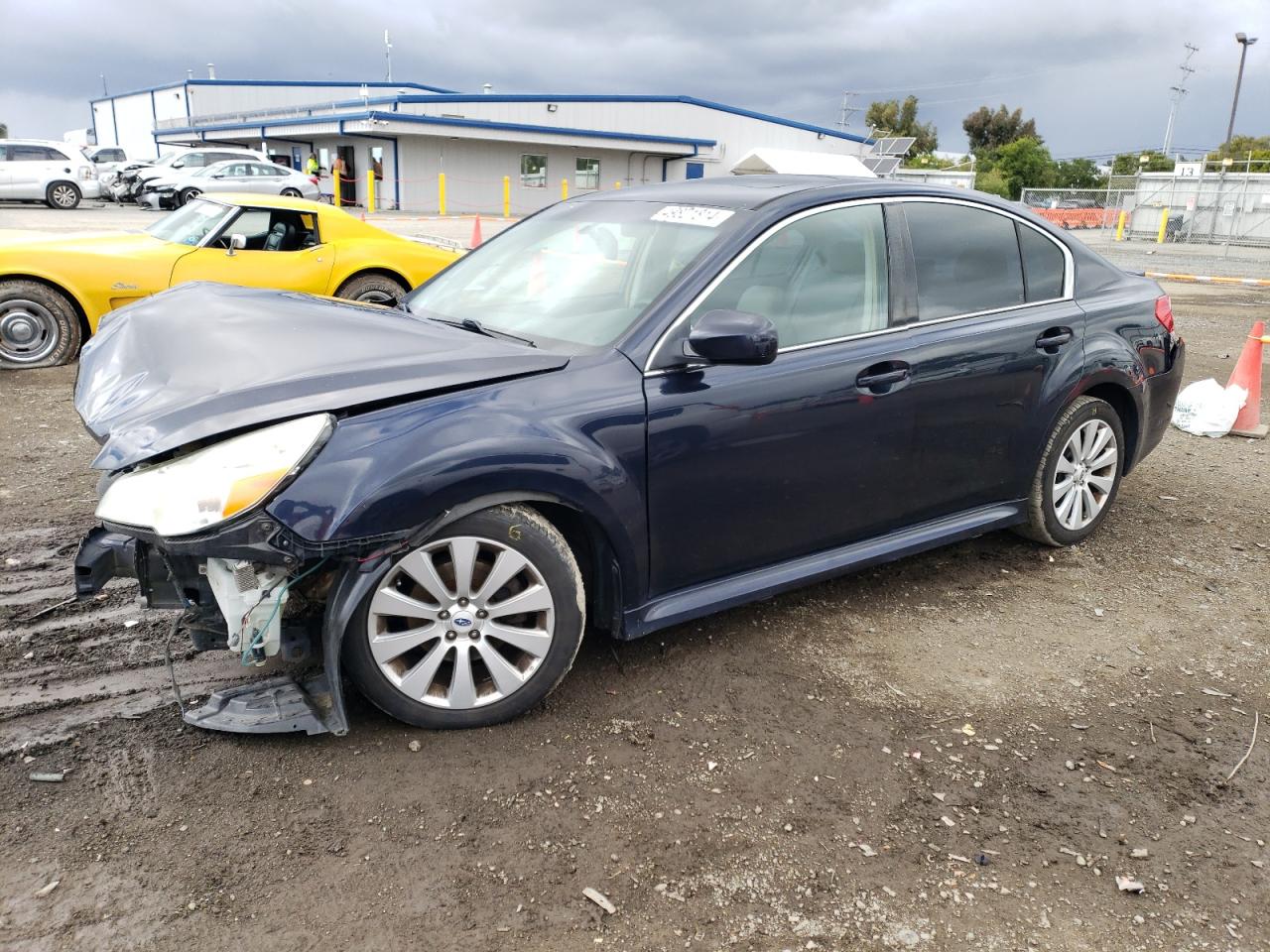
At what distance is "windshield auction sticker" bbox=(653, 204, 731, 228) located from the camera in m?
3.65

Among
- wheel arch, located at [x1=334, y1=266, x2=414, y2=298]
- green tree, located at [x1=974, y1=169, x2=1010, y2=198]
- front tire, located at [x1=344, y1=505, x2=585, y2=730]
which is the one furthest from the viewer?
green tree, located at [x1=974, y1=169, x2=1010, y2=198]

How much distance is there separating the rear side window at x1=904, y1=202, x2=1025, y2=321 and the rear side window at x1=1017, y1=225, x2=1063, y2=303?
6 centimetres

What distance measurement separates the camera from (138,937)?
2258 millimetres

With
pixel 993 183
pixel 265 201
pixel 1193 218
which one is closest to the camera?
pixel 265 201

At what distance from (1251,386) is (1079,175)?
233 ft

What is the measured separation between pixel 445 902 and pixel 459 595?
0.88 m

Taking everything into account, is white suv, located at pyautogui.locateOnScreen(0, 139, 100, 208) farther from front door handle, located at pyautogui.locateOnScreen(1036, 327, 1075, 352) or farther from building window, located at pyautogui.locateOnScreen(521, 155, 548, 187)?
front door handle, located at pyautogui.locateOnScreen(1036, 327, 1075, 352)

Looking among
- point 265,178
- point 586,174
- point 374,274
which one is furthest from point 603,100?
point 374,274

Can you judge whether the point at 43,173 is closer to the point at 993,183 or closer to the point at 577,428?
the point at 577,428

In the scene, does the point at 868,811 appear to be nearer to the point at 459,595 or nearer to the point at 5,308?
the point at 459,595

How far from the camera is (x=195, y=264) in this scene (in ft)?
26.2

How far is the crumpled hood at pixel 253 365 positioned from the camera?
→ 2.79 m

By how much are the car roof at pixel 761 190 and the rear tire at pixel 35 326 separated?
5.57 metres

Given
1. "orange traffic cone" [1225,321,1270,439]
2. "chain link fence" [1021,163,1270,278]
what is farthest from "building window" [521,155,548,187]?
"orange traffic cone" [1225,321,1270,439]
